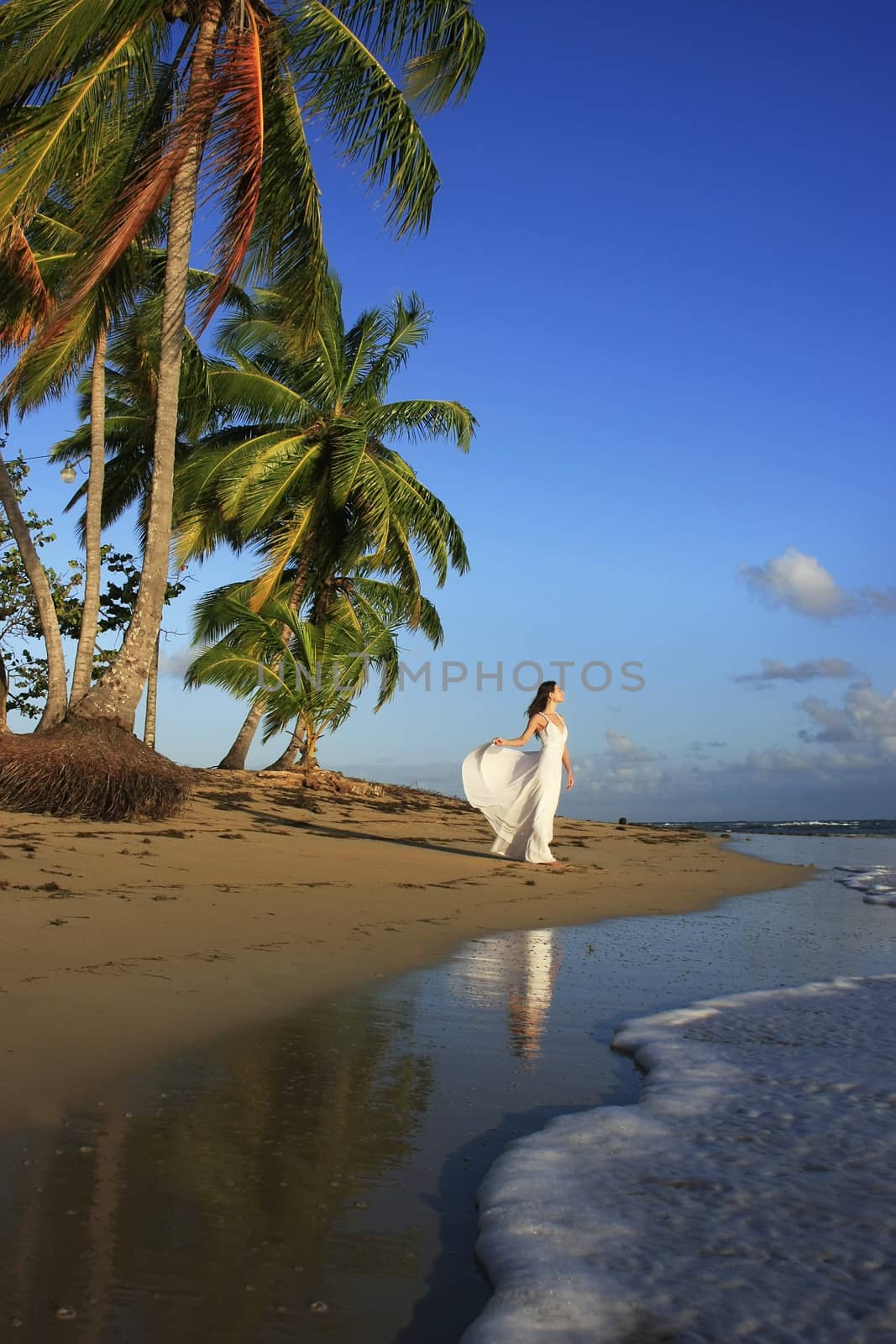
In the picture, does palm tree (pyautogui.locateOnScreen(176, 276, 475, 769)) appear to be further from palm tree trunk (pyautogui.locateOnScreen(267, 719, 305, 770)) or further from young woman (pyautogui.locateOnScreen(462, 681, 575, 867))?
young woman (pyautogui.locateOnScreen(462, 681, 575, 867))

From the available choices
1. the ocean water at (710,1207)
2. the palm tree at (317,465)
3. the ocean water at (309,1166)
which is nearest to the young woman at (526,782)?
the ocean water at (309,1166)

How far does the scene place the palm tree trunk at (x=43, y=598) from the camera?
15.2 meters

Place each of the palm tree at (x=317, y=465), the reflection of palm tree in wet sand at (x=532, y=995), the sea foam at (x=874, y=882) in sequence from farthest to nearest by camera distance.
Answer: the palm tree at (x=317, y=465) < the sea foam at (x=874, y=882) < the reflection of palm tree in wet sand at (x=532, y=995)

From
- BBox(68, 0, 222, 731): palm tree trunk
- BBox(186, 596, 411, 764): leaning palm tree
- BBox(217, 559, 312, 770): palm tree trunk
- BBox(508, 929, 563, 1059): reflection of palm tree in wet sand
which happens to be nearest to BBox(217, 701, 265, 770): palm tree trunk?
BBox(217, 559, 312, 770): palm tree trunk

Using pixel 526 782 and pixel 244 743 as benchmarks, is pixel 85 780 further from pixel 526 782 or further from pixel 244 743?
pixel 244 743

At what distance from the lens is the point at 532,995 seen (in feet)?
15.5

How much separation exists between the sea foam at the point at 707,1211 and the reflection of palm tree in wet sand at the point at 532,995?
45cm

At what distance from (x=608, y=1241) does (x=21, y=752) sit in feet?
30.9

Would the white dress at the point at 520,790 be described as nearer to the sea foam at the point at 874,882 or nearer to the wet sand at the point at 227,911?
the wet sand at the point at 227,911

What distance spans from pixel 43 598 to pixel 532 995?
12.9 m

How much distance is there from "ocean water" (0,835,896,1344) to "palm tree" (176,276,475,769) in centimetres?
1800

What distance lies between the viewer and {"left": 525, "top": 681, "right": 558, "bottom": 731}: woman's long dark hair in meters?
10.8

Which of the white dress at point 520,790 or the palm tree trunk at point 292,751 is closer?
the white dress at point 520,790

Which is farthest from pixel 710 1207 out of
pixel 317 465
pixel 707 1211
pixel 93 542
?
pixel 317 465
